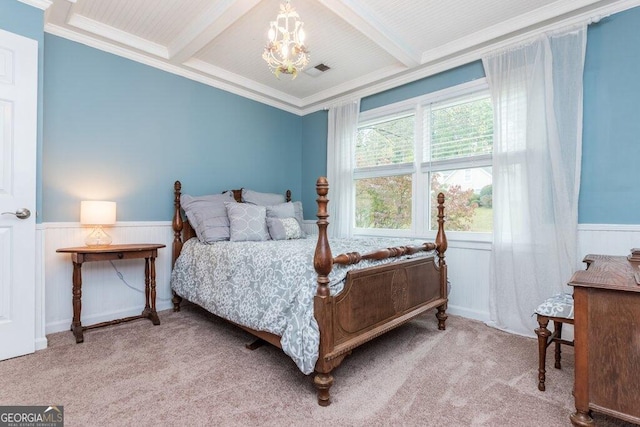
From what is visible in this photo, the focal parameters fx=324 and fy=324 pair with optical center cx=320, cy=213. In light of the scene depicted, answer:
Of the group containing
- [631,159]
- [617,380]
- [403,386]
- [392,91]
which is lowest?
[403,386]

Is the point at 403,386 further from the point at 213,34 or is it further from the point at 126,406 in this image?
the point at 213,34

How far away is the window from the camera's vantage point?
3162 millimetres

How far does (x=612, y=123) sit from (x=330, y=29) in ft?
7.74

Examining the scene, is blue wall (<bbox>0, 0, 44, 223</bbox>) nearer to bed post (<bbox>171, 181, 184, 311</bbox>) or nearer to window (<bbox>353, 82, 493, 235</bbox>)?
bed post (<bbox>171, 181, 184, 311</bbox>)

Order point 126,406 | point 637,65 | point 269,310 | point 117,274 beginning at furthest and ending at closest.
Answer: point 117,274 < point 637,65 < point 269,310 < point 126,406

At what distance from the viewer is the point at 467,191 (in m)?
3.26

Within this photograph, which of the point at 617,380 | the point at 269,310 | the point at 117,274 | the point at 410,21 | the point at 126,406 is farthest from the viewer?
the point at 117,274

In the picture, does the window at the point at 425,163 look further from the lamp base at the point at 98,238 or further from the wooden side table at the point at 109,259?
the lamp base at the point at 98,238

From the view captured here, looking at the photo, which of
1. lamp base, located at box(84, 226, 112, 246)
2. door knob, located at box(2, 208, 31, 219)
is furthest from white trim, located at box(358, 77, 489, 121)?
door knob, located at box(2, 208, 31, 219)

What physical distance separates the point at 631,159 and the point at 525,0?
1.42 m

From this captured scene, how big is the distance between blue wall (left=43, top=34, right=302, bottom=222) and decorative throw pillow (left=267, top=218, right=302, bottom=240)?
927 millimetres

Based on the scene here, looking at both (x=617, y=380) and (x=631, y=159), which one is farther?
(x=631, y=159)

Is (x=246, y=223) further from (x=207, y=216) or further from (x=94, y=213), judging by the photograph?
(x=94, y=213)

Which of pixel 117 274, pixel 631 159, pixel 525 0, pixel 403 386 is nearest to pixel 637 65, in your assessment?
pixel 631 159
